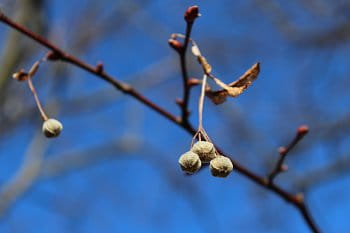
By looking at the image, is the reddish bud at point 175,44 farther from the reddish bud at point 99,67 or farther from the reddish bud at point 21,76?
the reddish bud at point 21,76

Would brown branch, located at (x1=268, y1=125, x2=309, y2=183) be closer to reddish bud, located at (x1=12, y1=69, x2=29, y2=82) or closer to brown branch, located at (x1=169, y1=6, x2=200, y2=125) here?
brown branch, located at (x1=169, y1=6, x2=200, y2=125)

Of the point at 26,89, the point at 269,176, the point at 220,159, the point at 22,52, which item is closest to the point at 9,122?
the point at 26,89

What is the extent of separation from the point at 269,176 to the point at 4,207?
3.17m

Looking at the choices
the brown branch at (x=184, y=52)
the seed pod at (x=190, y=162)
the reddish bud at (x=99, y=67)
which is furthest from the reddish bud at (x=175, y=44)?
the seed pod at (x=190, y=162)

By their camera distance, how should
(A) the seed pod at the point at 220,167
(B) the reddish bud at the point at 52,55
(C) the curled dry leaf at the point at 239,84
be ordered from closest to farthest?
(A) the seed pod at the point at 220,167, (C) the curled dry leaf at the point at 239,84, (B) the reddish bud at the point at 52,55

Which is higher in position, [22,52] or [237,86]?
[22,52]

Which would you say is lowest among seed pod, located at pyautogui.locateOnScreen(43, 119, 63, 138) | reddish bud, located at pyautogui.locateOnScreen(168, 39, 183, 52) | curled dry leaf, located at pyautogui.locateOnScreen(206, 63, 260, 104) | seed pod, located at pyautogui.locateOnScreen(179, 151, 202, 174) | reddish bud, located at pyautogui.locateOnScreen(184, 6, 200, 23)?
seed pod, located at pyautogui.locateOnScreen(179, 151, 202, 174)

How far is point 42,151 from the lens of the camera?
419cm

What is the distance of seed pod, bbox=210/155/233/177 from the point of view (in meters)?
0.64

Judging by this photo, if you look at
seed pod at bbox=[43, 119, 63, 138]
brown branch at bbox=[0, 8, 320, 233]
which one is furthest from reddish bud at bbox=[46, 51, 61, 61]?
seed pod at bbox=[43, 119, 63, 138]

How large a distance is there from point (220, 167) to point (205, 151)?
26 millimetres

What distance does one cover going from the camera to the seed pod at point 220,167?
0.64 metres

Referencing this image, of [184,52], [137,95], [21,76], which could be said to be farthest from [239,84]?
[21,76]

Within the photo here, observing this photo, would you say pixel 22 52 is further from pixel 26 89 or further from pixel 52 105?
pixel 52 105
